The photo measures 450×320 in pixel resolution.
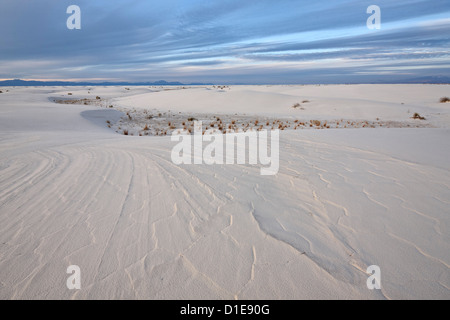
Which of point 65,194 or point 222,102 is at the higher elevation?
point 222,102

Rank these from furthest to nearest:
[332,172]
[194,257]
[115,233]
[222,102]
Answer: [222,102] < [332,172] < [115,233] < [194,257]

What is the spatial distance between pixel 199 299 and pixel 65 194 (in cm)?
243

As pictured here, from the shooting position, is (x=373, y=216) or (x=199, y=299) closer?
(x=199, y=299)

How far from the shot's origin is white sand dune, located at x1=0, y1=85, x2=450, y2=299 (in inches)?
71.3

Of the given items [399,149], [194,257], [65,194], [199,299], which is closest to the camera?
[199,299]

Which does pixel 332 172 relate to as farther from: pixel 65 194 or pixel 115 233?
pixel 65 194

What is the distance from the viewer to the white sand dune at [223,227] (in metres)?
1.81

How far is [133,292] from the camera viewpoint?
174 centimetres

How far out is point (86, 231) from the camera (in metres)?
2.39

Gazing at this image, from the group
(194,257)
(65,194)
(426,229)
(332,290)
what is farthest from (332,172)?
(65,194)

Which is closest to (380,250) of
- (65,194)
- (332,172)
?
(332,172)

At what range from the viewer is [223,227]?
2490 millimetres

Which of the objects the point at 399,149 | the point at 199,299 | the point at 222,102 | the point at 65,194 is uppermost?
the point at 222,102

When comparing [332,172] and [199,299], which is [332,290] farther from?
[332,172]
